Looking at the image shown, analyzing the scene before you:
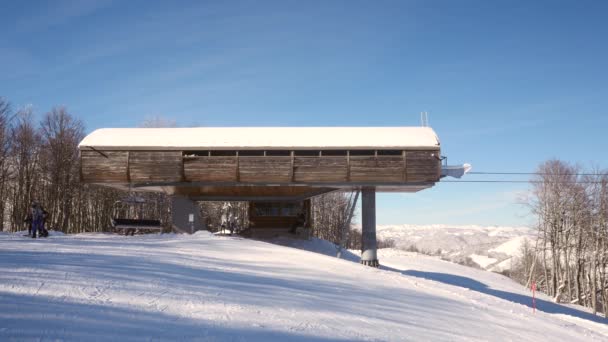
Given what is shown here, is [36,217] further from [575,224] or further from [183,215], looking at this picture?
[575,224]

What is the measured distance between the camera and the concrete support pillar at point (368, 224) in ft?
73.2

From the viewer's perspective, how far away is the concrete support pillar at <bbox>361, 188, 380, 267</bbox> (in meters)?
22.3

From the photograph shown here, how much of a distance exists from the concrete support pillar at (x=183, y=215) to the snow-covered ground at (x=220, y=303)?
9.51 metres

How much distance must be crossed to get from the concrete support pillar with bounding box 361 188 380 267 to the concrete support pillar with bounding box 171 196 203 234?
29.0ft

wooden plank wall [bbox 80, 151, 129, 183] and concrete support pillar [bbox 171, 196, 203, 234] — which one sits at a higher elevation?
wooden plank wall [bbox 80, 151, 129, 183]

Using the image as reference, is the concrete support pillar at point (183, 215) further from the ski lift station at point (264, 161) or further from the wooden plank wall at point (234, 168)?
the wooden plank wall at point (234, 168)

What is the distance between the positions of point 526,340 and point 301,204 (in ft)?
67.6

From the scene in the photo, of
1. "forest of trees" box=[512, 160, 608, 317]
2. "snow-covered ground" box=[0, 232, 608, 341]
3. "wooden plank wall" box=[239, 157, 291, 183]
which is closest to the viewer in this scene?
"snow-covered ground" box=[0, 232, 608, 341]

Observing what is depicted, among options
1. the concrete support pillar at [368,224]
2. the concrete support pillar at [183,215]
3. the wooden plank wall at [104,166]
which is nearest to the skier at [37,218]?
the wooden plank wall at [104,166]

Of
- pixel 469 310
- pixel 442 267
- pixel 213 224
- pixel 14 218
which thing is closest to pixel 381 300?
pixel 469 310

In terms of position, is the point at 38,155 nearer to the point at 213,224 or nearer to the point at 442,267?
the point at 213,224

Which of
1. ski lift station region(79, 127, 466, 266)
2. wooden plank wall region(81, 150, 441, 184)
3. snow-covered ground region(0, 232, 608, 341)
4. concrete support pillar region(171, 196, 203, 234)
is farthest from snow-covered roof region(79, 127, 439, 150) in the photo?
snow-covered ground region(0, 232, 608, 341)

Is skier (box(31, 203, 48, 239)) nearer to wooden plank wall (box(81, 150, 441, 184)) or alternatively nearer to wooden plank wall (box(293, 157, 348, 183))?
wooden plank wall (box(81, 150, 441, 184))

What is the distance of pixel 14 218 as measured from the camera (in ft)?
116
